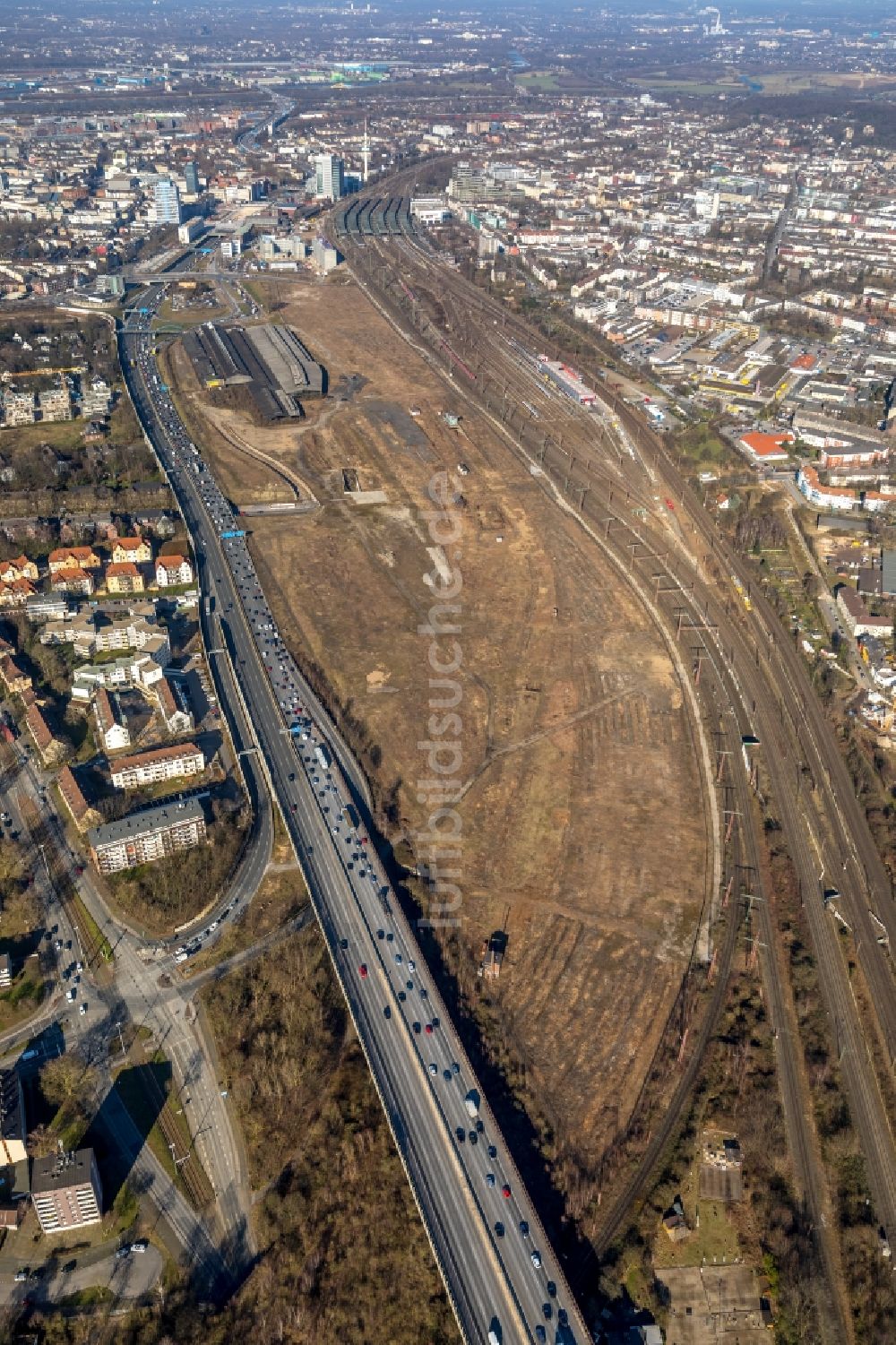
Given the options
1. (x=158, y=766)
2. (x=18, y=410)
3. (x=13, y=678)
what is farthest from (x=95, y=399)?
(x=158, y=766)

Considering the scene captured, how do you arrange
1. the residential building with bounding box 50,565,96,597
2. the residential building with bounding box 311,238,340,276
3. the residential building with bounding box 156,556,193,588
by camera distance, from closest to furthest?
the residential building with bounding box 50,565,96,597
the residential building with bounding box 156,556,193,588
the residential building with bounding box 311,238,340,276

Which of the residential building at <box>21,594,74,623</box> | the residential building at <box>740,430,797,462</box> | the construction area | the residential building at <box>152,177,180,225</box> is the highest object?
the residential building at <box>152,177,180,225</box>

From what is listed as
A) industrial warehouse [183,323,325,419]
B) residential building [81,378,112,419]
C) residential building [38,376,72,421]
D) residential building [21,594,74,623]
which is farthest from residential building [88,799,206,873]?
residential building [38,376,72,421]

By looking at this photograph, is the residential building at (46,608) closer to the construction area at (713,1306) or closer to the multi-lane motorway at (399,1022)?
the multi-lane motorway at (399,1022)

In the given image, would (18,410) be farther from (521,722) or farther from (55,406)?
(521,722)

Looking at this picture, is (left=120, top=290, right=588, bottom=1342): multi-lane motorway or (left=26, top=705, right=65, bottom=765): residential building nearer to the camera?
(left=120, top=290, right=588, bottom=1342): multi-lane motorway

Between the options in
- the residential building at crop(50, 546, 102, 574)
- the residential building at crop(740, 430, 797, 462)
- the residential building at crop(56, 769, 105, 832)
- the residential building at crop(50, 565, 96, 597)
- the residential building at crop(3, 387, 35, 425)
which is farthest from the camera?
the residential building at crop(3, 387, 35, 425)

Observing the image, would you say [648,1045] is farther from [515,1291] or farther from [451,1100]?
[515,1291]

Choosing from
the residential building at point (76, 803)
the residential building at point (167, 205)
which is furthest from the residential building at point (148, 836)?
the residential building at point (167, 205)

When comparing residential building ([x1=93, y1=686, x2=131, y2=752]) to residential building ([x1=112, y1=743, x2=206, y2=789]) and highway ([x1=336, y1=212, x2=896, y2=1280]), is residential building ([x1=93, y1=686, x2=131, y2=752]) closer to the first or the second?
residential building ([x1=112, y1=743, x2=206, y2=789])
